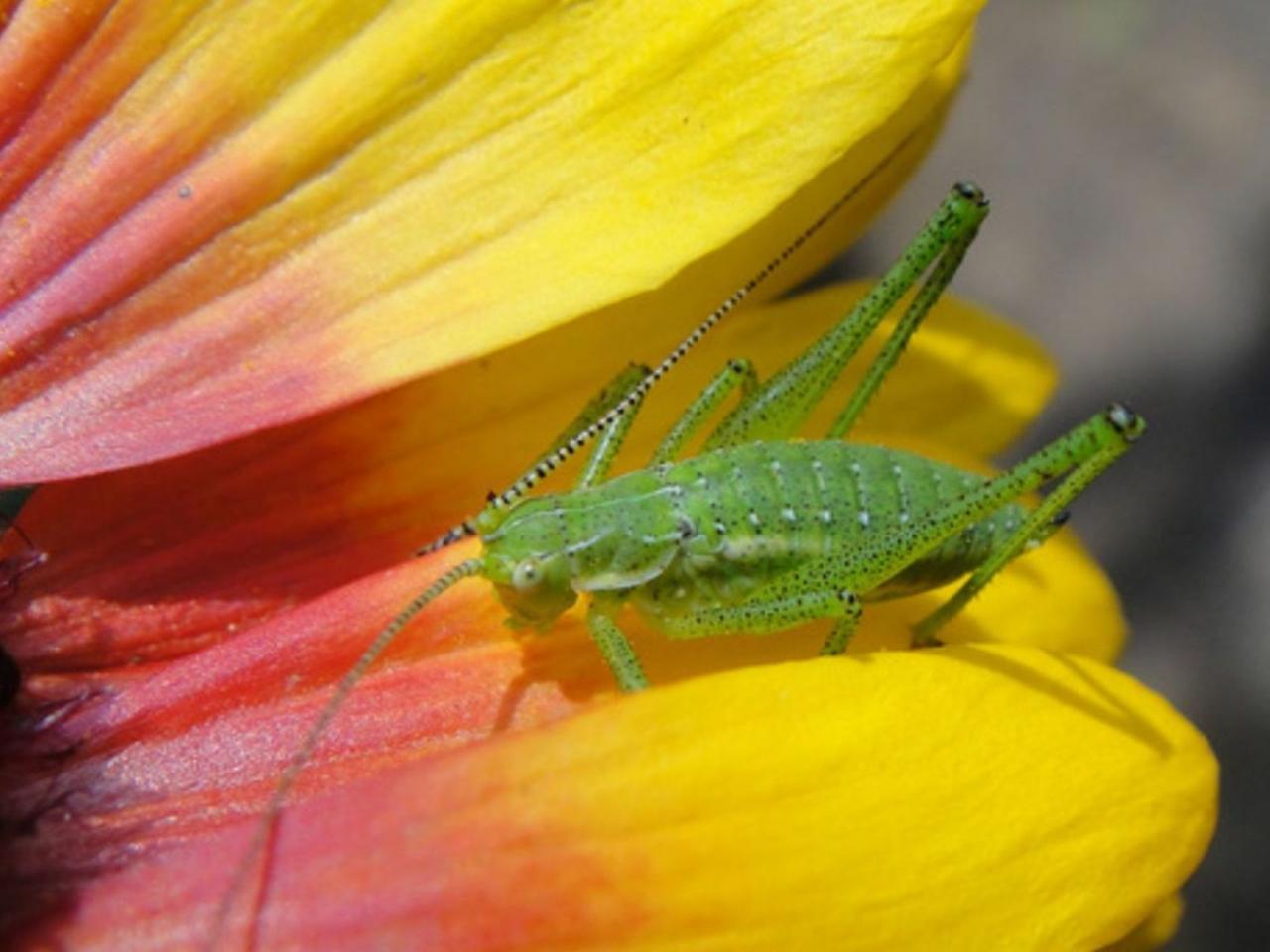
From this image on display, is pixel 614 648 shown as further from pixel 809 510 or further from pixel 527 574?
pixel 809 510

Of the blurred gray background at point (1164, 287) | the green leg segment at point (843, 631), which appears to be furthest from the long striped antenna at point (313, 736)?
the blurred gray background at point (1164, 287)

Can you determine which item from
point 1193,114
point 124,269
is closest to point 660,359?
point 124,269

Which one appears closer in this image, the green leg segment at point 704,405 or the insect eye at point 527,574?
the insect eye at point 527,574

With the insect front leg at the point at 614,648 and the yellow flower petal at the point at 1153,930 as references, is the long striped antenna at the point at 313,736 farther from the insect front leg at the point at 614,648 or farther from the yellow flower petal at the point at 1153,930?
the yellow flower petal at the point at 1153,930

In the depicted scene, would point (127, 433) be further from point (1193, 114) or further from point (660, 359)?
point (1193, 114)

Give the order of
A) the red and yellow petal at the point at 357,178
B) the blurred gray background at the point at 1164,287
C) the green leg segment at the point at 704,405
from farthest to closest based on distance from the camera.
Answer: the blurred gray background at the point at 1164,287, the green leg segment at the point at 704,405, the red and yellow petal at the point at 357,178

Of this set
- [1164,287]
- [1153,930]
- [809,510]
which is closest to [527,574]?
[809,510]

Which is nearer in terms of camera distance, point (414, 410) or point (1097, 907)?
point (1097, 907)

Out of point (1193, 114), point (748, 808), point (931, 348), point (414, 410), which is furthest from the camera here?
point (1193, 114)
